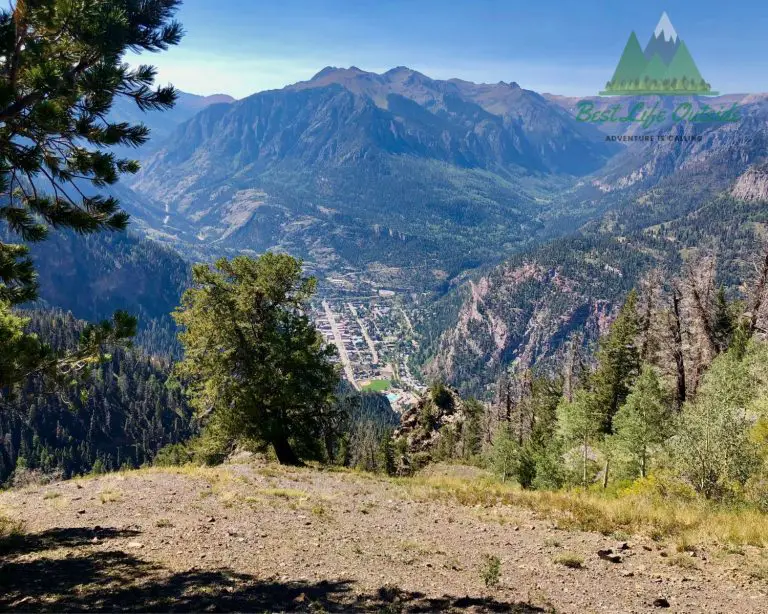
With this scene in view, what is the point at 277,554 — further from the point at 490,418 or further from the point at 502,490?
the point at 490,418

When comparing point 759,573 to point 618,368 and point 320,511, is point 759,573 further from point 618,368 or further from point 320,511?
point 618,368

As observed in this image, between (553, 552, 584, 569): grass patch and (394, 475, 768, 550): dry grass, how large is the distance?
2672mm

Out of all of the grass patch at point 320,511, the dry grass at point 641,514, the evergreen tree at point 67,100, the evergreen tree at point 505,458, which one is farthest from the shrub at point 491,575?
the evergreen tree at point 505,458

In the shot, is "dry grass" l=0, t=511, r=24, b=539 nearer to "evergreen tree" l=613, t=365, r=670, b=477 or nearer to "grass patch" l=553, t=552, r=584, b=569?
"grass patch" l=553, t=552, r=584, b=569

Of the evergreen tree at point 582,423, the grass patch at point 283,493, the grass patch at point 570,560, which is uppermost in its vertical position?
the grass patch at point 570,560

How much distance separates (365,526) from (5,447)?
21855 cm

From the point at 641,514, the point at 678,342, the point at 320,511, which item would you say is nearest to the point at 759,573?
the point at 641,514

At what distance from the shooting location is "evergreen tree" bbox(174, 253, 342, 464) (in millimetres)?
24844

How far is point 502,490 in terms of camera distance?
18.5 meters

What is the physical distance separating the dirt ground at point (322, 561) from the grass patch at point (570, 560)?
2cm

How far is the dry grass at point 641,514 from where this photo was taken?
11.9 metres

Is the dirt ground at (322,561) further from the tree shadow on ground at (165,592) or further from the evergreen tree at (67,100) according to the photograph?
the evergreen tree at (67,100)

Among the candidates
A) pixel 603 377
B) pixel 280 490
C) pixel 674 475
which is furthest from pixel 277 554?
pixel 603 377

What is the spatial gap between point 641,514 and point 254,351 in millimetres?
18731
